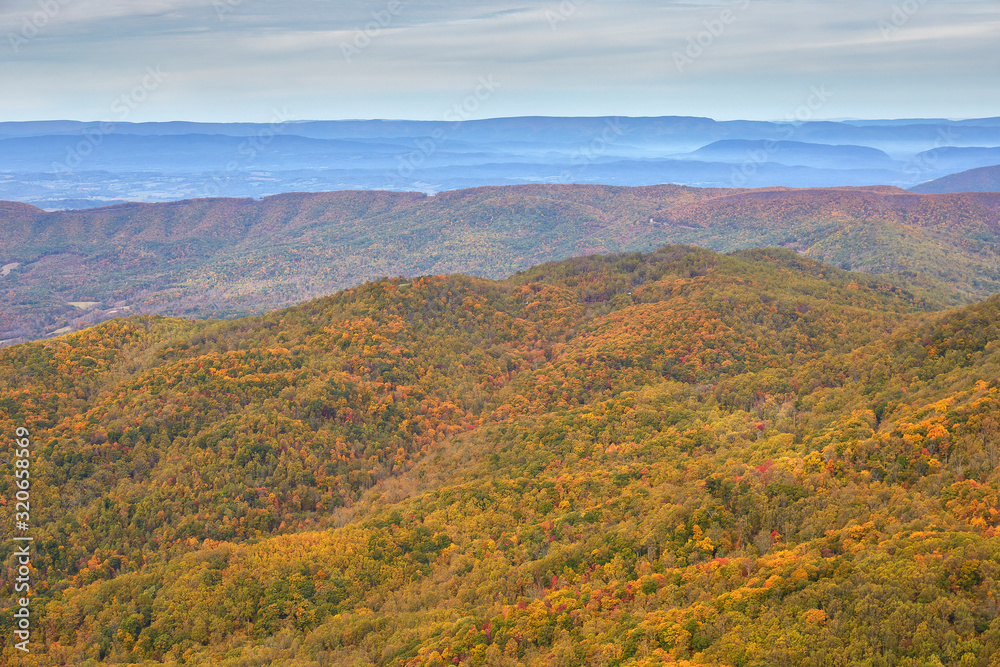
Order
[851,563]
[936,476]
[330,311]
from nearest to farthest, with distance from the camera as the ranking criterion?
[851,563]
[936,476]
[330,311]

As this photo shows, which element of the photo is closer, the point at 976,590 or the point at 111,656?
the point at 976,590

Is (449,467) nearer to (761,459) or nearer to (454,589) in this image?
(454,589)

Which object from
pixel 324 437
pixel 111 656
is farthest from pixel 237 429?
pixel 111 656

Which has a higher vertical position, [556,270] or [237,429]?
[556,270]

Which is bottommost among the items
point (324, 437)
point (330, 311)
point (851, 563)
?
point (324, 437)

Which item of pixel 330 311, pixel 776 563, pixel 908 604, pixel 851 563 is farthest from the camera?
pixel 330 311

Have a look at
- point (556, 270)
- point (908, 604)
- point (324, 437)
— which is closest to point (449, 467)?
point (324, 437)

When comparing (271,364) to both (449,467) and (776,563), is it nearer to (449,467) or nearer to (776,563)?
(449,467)
